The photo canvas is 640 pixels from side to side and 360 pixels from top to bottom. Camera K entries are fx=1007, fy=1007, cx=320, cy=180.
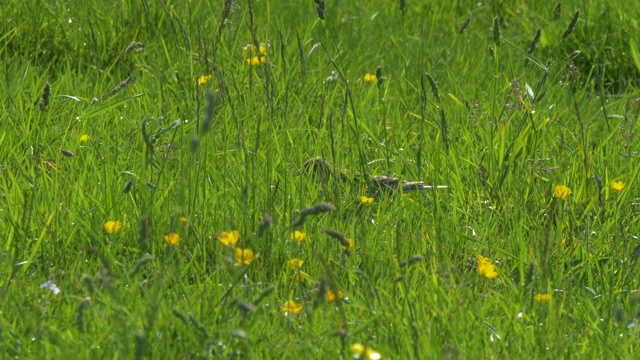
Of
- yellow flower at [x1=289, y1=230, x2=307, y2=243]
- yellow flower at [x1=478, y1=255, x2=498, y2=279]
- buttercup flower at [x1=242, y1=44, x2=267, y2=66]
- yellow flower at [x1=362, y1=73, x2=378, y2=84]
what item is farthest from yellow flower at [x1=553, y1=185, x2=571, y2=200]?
yellow flower at [x1=362, y1=73, x2=378, y2=84]

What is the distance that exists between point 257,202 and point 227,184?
5.2 inches

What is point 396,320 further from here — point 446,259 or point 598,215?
point 598,215

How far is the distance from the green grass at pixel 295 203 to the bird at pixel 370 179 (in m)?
0.04

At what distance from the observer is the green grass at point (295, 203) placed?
206 cm

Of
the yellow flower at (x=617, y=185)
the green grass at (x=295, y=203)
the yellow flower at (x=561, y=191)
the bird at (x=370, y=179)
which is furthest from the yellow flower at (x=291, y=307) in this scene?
the yellow flower at (x=617, y=185)

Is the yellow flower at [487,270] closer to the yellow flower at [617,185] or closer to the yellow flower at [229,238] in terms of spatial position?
the yellow flower at [229,238]

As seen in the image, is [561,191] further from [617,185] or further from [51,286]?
[51,286]

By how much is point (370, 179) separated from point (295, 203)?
0.98 ft

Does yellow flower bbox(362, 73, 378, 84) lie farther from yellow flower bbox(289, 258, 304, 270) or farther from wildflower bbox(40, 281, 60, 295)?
wildflower bbox(40, 281, 60, 295)

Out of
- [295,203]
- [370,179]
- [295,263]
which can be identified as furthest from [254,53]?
[295,263]

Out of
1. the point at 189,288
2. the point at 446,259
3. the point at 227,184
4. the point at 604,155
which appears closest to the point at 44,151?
the point at 227,184

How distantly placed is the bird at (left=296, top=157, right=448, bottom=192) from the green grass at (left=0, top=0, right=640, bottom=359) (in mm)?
45

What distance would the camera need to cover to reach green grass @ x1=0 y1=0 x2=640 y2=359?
2.06m

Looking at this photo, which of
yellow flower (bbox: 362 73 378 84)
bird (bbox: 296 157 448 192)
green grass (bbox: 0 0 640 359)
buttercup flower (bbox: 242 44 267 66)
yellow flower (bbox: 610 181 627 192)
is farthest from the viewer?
yellow flower (bbox: 362 73 378 84)
